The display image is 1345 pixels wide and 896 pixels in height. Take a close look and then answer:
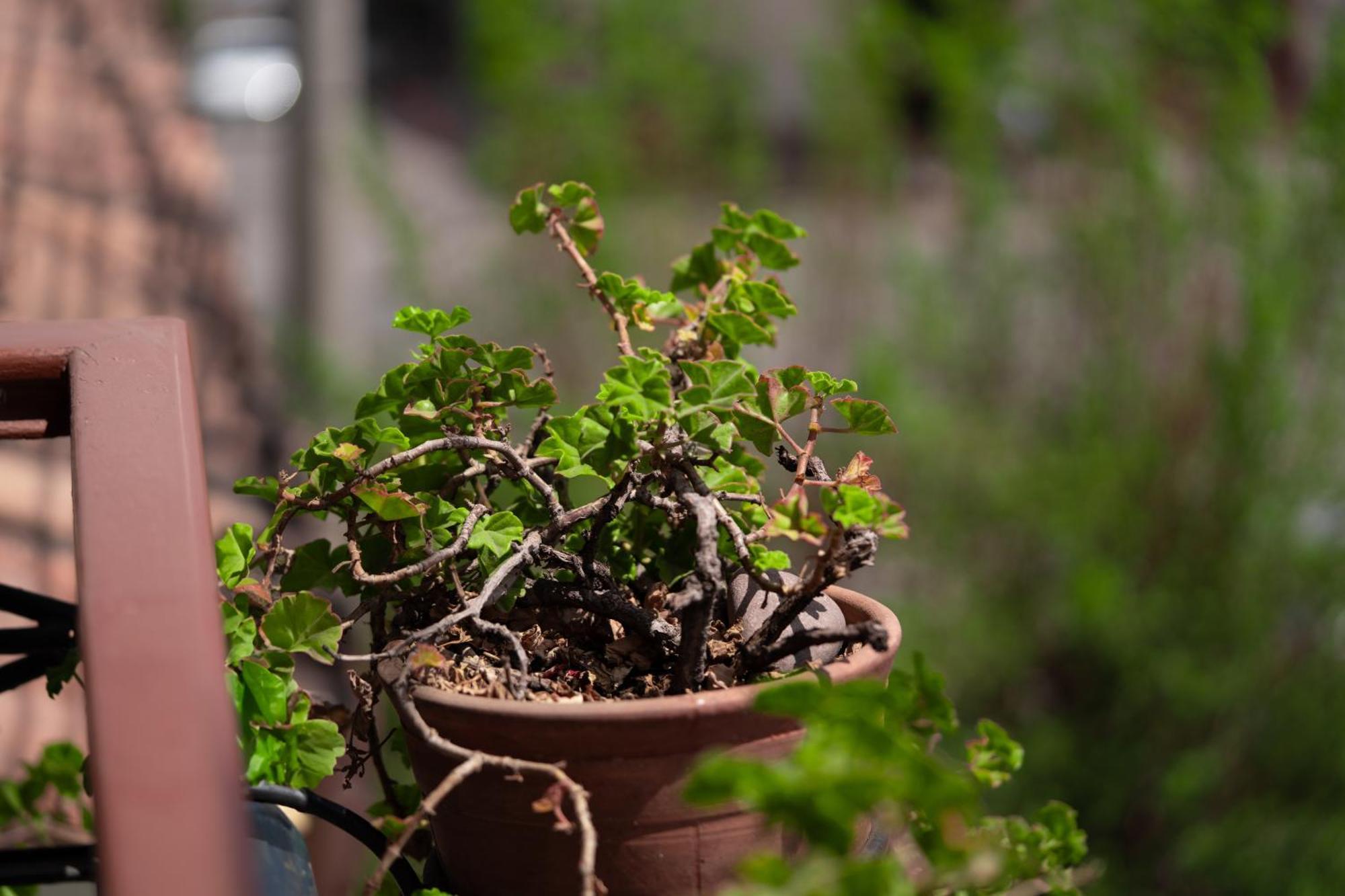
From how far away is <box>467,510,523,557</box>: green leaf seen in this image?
67cm

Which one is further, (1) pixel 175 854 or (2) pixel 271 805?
(2) pixel 271 805

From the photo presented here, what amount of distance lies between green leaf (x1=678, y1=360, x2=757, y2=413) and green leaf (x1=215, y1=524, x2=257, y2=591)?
259 mm

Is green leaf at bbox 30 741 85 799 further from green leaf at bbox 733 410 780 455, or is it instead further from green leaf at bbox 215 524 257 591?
green leaf at bbox 733 410 780 455

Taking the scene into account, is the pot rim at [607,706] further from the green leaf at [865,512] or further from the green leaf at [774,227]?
the green leaf at [774,227]

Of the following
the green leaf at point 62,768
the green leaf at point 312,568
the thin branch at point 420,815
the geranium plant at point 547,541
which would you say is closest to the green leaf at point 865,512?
the geranium plant at point 547,541

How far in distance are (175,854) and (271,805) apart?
0.93 ft

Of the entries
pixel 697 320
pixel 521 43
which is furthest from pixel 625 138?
pixel 697 320

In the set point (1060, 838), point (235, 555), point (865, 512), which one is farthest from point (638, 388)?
point (1060, 838)

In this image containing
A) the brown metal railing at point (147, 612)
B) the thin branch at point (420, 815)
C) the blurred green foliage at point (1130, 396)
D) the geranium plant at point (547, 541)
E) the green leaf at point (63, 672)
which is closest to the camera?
the brown metal railing at point (147, 612)

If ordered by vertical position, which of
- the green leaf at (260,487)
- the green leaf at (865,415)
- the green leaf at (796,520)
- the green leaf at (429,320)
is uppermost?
the green leaf at (429,320)

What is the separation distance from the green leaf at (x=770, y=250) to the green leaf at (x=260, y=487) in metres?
0.35

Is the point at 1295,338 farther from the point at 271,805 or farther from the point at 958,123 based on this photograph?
the point at 271,805

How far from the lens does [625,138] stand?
4008mm

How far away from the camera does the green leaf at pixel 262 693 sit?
647 mm
